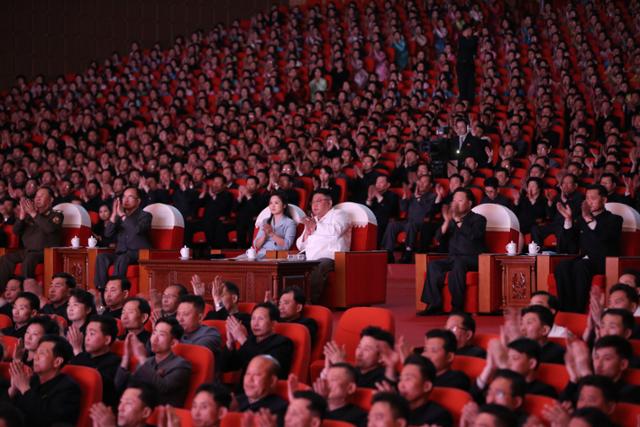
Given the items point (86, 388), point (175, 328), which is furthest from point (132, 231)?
point (86, 388)

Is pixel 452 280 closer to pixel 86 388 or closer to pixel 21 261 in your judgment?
pixel 86 388

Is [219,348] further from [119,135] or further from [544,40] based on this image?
[544,40]

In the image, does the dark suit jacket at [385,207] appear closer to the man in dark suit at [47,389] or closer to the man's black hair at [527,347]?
the man in dark suit at [47,389]

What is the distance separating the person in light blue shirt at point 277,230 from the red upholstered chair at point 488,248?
998 mm

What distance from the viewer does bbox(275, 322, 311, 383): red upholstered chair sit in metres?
4.30

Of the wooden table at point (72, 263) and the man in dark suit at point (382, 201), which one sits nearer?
the wooden table at point (72, 263)

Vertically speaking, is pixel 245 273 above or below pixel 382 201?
below

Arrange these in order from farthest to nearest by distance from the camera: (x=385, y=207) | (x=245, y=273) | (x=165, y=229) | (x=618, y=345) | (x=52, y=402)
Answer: (x=385, y=207)
(x=165, y=229)
(x=245, y=273)
(x=52, y=402)
(x=618, y=345)

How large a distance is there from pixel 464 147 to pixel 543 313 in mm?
5242

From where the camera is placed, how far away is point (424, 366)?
3.46 m

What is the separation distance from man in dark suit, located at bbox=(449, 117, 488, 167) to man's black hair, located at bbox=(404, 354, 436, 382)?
228 inches

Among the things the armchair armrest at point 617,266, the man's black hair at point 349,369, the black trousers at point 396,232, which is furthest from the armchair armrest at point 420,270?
the man's black hair at point 349,369

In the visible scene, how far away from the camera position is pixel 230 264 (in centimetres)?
642

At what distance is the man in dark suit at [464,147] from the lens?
9.28 meters
